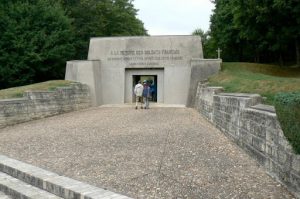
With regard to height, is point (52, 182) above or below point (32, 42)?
below

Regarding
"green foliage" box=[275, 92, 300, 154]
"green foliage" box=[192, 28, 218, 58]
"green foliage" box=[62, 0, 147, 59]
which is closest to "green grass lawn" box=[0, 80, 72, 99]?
"green foliage" box=[275, 92, 300, 154]

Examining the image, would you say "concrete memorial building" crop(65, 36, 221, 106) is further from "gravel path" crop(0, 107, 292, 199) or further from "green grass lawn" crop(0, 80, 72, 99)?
"gravel path" crop(0, 107, 292, 199)

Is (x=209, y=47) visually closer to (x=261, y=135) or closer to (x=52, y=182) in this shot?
(x=261, y=135)

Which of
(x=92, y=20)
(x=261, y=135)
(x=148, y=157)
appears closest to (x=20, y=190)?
(x=148, y=157)

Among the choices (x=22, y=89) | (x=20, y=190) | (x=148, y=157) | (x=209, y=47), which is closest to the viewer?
(x=20, y=190)

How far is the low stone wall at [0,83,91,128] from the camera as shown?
15734 millimetres

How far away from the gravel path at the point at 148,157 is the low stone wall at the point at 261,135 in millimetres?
204

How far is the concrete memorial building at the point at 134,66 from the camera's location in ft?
77.8

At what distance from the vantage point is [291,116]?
5.39 metres

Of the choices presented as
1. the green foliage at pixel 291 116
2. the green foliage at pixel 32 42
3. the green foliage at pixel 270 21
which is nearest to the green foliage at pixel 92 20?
the green foliage at pixel 32 42

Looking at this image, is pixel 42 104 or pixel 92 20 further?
pixel 92 20

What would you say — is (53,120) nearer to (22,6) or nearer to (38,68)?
(38,68)

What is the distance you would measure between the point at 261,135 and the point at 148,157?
96.7 inches

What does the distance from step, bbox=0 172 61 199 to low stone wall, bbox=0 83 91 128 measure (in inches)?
312
